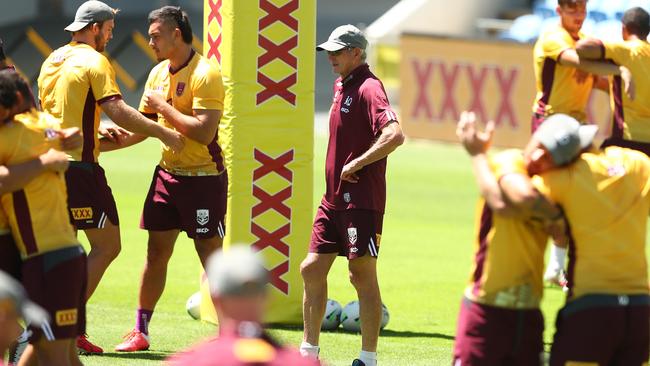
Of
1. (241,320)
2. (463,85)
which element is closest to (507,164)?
(241,320)

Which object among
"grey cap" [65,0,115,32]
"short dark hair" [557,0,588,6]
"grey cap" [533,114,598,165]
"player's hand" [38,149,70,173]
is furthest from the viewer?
"short dark hair" [557,0,588,6]

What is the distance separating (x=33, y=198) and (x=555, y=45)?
4.96 metres

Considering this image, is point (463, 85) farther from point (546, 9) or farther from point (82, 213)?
point (82, 213)

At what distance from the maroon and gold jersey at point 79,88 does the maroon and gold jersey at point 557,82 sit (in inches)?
135

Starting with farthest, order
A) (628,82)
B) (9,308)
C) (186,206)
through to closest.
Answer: (628,82), (186,206), (9,308)

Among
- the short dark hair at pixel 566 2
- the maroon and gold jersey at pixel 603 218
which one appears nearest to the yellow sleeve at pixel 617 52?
the short dark hair at pixel 566 2

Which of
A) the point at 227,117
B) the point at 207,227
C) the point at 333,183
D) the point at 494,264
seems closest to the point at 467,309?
the point at 494,264

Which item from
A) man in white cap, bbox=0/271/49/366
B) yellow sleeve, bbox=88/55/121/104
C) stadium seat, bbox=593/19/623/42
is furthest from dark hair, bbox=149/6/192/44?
stadium seat, bbox=593/19/623/42

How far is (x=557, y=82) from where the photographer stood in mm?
10695

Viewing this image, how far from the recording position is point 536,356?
21.6 ft

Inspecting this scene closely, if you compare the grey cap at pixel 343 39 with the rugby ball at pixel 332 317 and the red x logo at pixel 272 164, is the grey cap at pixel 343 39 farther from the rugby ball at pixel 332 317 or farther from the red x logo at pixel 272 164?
the rugby ball at pixel 332 317

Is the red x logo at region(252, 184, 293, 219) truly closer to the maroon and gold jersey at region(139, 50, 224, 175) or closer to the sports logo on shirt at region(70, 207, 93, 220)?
the maroon and gold jersey at region(139, 50, 224, 175)

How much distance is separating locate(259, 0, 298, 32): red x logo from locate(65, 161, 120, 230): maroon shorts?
79.7 inches

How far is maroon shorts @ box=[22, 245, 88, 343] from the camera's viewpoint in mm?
7020
